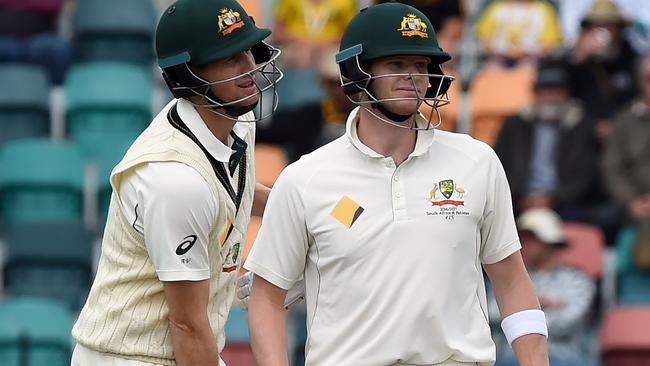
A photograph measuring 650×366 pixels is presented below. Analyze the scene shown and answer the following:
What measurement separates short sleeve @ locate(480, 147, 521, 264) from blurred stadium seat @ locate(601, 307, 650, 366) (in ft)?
15.1

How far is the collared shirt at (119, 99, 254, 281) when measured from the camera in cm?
479

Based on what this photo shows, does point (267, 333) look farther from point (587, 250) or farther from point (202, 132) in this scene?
point (587, 250)

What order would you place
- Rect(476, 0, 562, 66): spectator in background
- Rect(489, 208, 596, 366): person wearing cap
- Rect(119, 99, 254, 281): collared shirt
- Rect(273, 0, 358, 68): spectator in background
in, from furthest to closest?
Rect(476, 0, 562, 66): spectator in background → Rect(273, 0, 358, 68): spectator in background → Rect(489, 208, 596, 366): person wearing cap → Rect(119, 99, 254, 281): collared shirt

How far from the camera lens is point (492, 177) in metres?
5.02

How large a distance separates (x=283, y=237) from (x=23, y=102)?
5995 mm

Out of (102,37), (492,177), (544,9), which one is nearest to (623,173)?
(544,9)

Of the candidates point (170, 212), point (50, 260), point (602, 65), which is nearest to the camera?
point (170, 212)

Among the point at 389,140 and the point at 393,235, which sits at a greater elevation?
the point at 389,140

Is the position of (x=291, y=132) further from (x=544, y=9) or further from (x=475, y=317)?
(x=475, y=317)

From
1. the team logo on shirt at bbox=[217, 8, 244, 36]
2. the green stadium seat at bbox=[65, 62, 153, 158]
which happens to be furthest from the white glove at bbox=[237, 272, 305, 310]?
the green stadium seat at bbox=[65, 62, 153, 158]

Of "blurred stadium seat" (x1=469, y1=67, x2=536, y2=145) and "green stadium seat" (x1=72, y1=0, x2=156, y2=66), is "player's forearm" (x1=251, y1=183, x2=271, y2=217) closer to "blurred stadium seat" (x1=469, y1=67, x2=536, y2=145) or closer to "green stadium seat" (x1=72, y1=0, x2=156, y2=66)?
"blurred stadium seat" (x1=469, y1=67, x2=536, y2=145)

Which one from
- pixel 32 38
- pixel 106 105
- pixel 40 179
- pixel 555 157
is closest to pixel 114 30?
pixel 32 38

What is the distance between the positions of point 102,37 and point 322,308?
6723 mm

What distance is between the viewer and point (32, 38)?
11.3 meters
